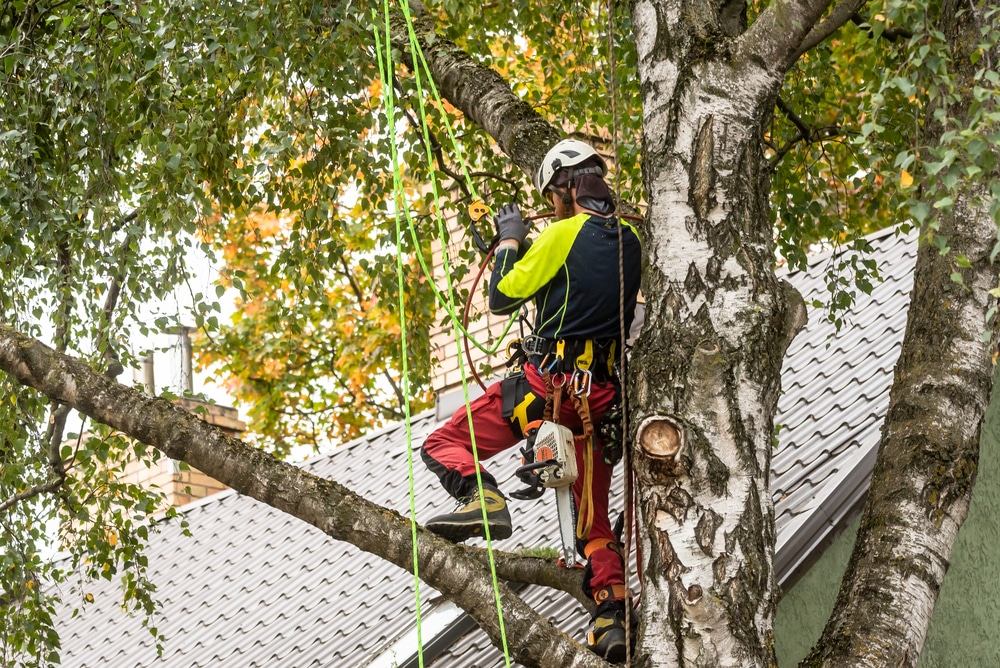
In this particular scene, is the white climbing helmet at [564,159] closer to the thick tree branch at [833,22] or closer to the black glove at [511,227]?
the black glove at [511,227]

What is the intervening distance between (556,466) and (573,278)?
2.34 feet

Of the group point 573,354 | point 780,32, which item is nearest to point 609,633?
point 573,354

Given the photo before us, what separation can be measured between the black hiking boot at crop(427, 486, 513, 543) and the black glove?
3.10 feet

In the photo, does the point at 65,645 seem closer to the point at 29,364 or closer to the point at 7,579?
the point at 7,579

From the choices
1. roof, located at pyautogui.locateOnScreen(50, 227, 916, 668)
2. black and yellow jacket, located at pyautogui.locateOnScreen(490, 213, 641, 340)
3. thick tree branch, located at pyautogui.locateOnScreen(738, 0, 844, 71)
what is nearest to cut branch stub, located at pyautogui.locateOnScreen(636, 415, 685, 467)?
black and yellow jacket, located at pyautogui.locateOnScreen(490, 213, 641, 340)

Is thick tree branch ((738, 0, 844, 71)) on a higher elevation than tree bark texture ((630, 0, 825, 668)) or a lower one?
higher

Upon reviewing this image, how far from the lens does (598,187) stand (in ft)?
17.5

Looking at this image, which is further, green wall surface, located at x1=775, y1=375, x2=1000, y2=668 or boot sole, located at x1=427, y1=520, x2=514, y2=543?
green wall surface, located at x1=775, y1=375, x2=1000, y2=668

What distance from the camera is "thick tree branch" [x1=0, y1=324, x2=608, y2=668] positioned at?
4371 millimetres

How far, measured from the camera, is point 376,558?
9.30 m

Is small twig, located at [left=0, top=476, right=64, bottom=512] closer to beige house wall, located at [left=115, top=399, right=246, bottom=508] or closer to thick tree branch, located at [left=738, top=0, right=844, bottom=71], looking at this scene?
thick tree branch, located at [left=738, top=0, right=844, bottom=71]

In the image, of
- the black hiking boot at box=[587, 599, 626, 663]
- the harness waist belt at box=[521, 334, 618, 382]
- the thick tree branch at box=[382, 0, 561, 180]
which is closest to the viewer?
the black hiking boot at box=[587, 599, 626, 663]

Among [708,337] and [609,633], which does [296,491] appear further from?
[708,337]

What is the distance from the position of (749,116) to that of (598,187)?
2.72 ft
